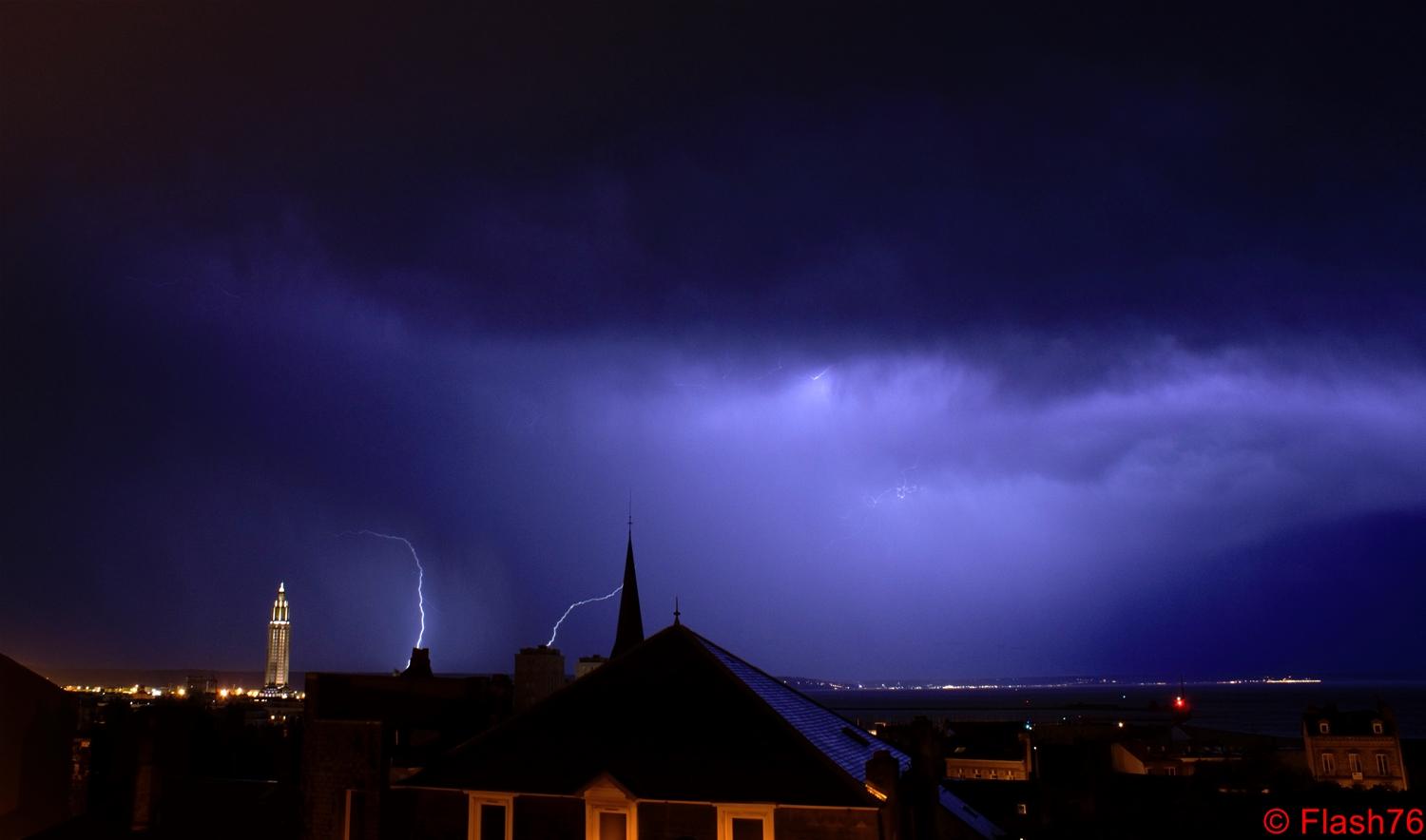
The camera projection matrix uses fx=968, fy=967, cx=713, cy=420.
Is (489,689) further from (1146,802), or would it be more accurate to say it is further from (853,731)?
(1146,802)

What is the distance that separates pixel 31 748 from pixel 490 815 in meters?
10.2

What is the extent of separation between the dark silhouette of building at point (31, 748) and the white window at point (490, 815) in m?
9.23

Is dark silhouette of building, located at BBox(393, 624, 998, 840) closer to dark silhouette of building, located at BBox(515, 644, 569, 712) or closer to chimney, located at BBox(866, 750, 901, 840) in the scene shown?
chimney, located at BBox(866, 750, 901, 840)

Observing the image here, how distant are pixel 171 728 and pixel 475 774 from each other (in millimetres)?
17925

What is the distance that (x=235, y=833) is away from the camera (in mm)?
32938

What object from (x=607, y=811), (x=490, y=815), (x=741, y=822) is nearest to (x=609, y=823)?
(x=607, y=811)

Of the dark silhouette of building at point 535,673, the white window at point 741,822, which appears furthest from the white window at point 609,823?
the dark silhouette of building at point 535,673

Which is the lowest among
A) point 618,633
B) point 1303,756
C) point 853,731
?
point 1303,756

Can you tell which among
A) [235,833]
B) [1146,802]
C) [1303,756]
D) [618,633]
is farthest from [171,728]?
[1303,756]

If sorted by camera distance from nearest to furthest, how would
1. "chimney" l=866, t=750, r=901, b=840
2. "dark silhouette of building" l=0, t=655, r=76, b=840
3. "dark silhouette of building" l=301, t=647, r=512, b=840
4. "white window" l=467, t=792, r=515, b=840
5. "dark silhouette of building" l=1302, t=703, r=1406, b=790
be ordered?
"dark silhouette of building" l=0, t=655, r=76, b=840 → "chimney" l=866, t=750, r=901, b=840 → "white window" l=467, t=792, r=515, b=840 → "dark silhouette of building" l=301, t=647, r=512, b=840 → "dark silhouette of building" l=1302, t=703, r=1406, b=790

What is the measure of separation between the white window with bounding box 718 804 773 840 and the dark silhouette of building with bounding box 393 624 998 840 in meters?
0.03

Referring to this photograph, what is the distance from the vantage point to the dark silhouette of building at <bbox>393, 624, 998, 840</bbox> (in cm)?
2127

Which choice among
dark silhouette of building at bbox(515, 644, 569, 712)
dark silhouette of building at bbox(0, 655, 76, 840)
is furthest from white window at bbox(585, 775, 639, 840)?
dark silhouette of building at bbox(515, 644, 569, 712)

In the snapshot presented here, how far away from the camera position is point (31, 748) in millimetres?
21406
